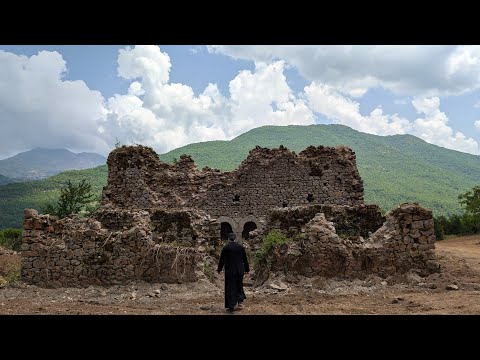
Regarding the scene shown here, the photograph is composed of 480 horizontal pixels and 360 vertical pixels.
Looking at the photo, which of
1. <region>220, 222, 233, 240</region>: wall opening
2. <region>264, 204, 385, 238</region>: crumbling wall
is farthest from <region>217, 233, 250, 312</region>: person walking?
<region>220, 222, 233, 240</region>: wall opening

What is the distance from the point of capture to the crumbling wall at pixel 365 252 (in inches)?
436

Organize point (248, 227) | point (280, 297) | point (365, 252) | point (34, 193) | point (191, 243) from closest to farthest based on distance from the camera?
point (280, 297) → point (365, 252) → point (191, 243) → point (248, 227) → point (34, 193)

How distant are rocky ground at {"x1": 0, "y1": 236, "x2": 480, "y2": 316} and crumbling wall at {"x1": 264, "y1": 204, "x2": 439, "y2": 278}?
0.91 ft

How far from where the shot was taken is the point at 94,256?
11.5 metres

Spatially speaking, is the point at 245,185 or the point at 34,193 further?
the point at 34,193

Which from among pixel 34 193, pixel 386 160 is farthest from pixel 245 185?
pixel 386 160

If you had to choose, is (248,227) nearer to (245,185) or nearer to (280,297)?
(245,185)

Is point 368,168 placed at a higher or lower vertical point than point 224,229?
higher

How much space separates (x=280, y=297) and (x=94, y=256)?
482 cm

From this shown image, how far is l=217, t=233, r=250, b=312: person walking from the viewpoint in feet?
27.6

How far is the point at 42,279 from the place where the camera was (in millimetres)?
11484
